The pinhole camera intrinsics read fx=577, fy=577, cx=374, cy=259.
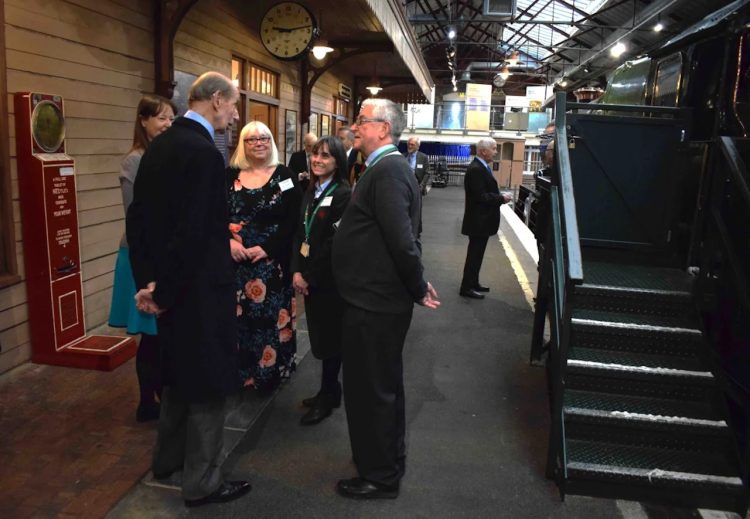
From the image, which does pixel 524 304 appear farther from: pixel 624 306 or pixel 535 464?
pixel 535 464

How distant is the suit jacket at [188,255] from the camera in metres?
2.29

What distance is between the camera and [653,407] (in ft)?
10.6

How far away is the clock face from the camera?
680 cm

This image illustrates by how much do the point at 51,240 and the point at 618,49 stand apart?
16535 millimetres

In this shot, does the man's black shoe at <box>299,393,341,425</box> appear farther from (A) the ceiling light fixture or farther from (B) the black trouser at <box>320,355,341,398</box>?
(A) the ceiling light fixture

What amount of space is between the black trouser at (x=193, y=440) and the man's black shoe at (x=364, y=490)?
0.59 metres

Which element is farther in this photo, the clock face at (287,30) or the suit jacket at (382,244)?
the clock face at (287,30)

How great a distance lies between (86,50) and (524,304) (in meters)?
4.92

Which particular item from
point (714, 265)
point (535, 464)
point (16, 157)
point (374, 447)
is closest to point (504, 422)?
point (535, 464)

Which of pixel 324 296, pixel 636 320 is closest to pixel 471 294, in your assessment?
pixel 636 320

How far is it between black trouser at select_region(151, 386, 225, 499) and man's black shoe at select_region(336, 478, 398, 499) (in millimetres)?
591

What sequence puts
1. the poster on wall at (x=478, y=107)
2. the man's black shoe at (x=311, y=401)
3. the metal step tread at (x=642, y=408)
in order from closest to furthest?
the metal step tread at (x=642, y=408), the man's black shoe at (x=311, y=401), the poster on wall at (x=478, y=107)

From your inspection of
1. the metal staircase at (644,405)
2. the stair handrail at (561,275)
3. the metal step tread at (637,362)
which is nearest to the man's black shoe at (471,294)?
the stair handrail at (561,275)

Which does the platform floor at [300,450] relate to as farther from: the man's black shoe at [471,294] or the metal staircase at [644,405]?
the man's black shoe at [471,294]
